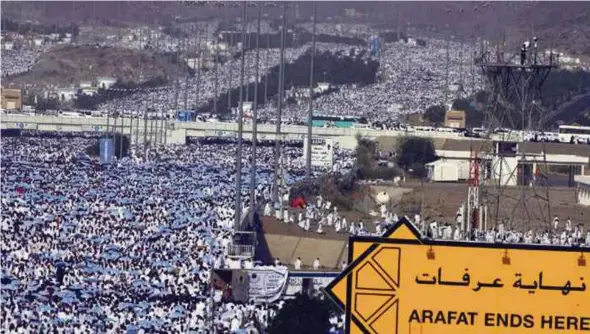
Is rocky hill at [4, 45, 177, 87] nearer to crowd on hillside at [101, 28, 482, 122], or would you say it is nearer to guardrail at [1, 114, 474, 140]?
crowd on hillside at [101, 28, 482, 122]

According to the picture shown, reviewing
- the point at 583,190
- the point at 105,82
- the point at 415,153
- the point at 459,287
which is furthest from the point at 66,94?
the point at 459,287

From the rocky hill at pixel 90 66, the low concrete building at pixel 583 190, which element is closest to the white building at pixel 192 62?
the rocky hill at pixel 90 66

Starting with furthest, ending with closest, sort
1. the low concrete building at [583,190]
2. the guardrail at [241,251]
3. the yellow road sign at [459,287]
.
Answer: the low concrete building at [583,190] → the guardrail at [241,251] → the yellow road sign at [459,287]

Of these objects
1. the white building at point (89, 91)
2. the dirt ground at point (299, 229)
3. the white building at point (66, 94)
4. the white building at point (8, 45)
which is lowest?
the white building at point (66, 94)

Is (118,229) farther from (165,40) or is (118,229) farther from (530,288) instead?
(165,40)

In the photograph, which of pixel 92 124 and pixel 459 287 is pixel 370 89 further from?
pixel 459 287

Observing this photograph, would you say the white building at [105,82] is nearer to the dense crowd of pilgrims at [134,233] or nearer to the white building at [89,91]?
the white building at [89,91]

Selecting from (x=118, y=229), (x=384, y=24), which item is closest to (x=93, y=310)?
(x=118, y=229)
